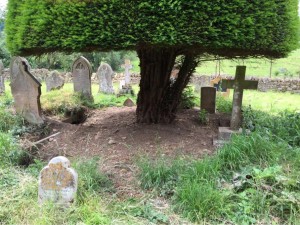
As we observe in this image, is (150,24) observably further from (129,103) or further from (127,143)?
(129,103)

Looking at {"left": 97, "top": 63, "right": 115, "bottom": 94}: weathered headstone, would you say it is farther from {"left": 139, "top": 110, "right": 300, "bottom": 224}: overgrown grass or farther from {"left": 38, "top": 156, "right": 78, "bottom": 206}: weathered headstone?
{"left": 38, "top": 156, "right": 78, "bottom": 206}: weathered headstone

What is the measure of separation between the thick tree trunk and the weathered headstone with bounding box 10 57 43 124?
195 centimetres

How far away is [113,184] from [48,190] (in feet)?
2.92

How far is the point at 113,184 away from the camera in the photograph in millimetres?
3869

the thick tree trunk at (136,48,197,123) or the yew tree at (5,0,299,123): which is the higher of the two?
the yew tree at (5,0,299,123)

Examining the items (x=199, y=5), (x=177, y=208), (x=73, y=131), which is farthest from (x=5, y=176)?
(x=199, y=5)

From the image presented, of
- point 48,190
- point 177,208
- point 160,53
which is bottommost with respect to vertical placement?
point 177,208

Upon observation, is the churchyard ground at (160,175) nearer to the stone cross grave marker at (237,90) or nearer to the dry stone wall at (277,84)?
the stone cross grave marker at (237,90)

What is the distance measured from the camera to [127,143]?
488 centimetres

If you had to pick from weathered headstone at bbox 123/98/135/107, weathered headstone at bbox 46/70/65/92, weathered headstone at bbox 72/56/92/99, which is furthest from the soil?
weathered headstone at bbox 46/70/65/92

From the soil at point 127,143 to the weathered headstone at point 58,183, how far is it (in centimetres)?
71

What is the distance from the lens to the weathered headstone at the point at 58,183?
3189mm

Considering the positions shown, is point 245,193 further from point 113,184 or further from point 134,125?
point 134,125

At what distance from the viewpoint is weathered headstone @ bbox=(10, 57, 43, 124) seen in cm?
592
